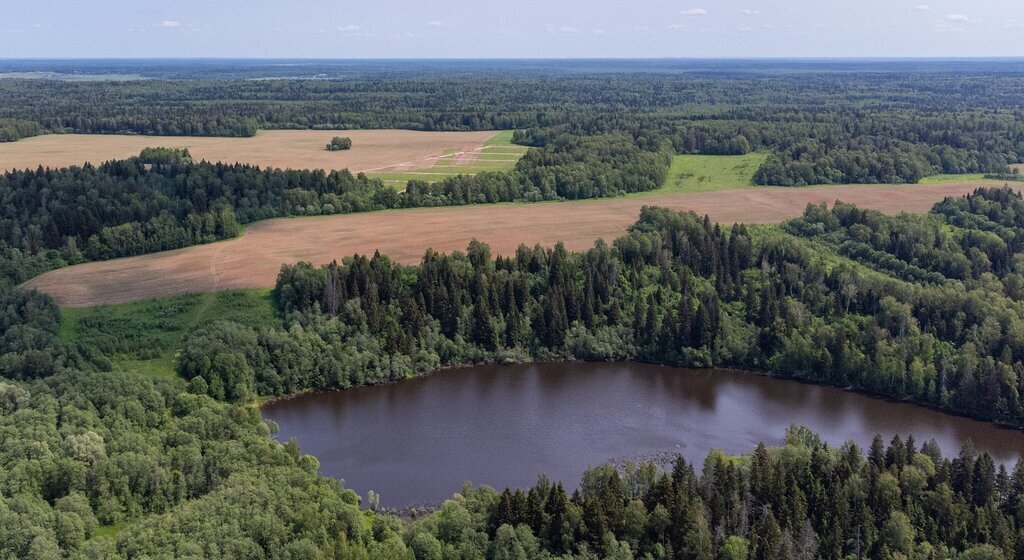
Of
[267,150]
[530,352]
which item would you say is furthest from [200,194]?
[267,150]

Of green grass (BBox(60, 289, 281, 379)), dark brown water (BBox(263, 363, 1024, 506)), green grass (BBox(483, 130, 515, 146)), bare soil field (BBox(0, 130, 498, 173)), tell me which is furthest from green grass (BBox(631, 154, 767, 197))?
green grass (BBox(60, 289, 281, 379))

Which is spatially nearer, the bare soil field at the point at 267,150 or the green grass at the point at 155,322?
the green grass at the point at 155,322

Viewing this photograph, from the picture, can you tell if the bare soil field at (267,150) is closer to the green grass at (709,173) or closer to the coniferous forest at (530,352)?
→ the coniferous forest at (530,352)

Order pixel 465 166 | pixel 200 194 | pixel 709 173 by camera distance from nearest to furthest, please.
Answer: pixel 200 194 < pixel 709 173 < pixel 465 166

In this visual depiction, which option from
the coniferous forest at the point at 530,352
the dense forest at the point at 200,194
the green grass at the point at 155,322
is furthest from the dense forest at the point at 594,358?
the dense forest at the point at 200,194

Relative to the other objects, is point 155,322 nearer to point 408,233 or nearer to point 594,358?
point 408,233

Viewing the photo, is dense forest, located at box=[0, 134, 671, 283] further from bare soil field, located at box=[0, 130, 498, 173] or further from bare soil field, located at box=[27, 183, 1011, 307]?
bare soil field, located at box=[0, 130, 498, 173]
